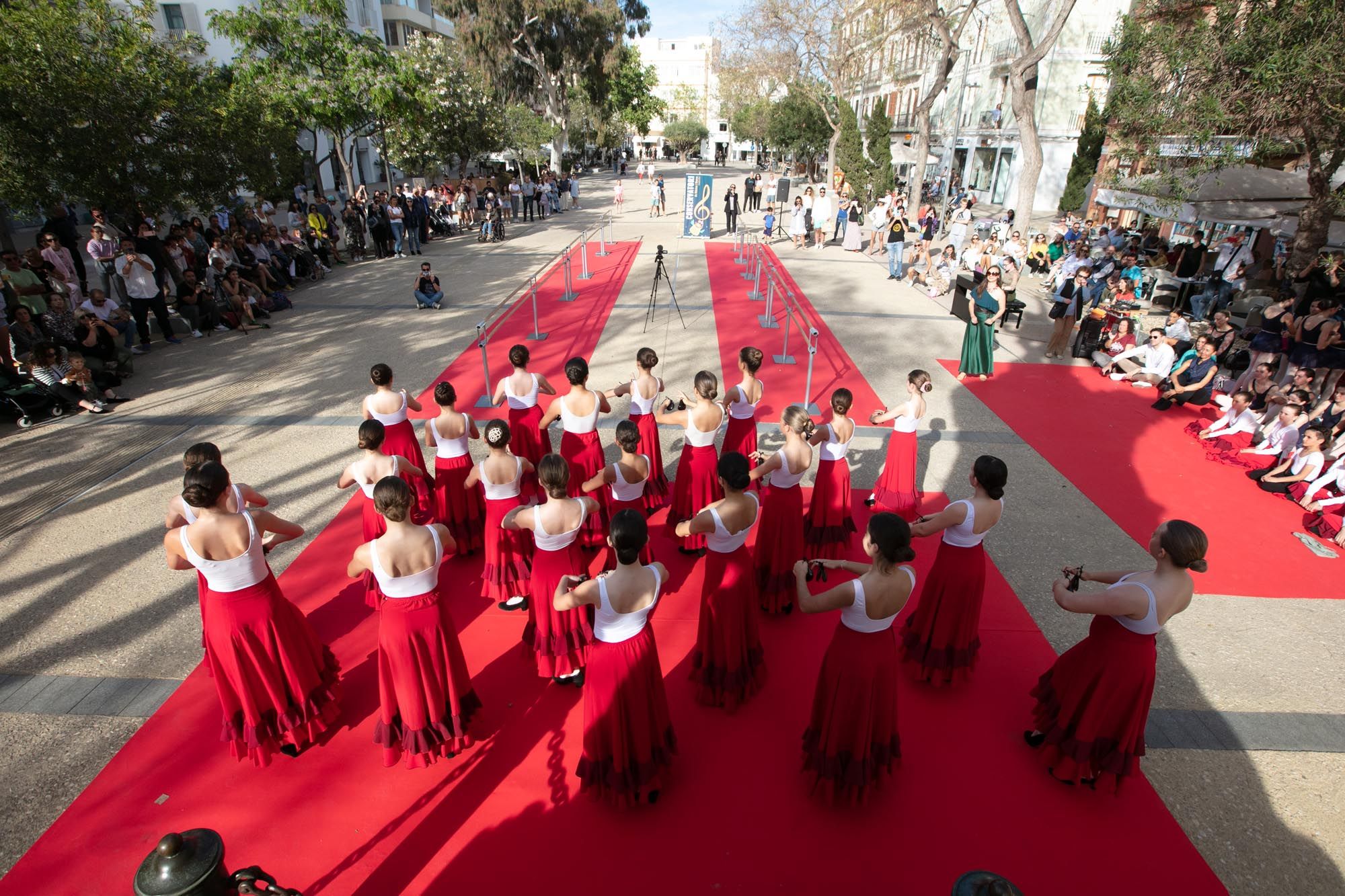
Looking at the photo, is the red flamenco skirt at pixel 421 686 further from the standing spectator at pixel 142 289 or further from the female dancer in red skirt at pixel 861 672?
the standing spectator at pixel 142 289

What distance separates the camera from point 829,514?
592cm

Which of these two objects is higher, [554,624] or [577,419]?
[577,419]

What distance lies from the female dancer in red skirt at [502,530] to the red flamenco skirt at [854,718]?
7.89 feet

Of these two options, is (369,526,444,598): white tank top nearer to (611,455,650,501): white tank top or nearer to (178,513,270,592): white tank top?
(178,513,270,592): white tank top

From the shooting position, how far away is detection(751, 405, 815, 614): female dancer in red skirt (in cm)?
484

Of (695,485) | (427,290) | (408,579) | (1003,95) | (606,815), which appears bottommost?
(606,815)

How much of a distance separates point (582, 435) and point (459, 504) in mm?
1230

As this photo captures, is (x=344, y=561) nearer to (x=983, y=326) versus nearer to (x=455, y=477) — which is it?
(x=455, y=477)

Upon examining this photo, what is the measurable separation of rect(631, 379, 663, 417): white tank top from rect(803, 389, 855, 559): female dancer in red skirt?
1.55m

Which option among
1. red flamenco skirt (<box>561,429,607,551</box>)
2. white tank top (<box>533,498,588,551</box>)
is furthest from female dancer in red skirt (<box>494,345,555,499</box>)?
white tank top (<box>533,498,588,551</box>)

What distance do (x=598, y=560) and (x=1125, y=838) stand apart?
396 cm

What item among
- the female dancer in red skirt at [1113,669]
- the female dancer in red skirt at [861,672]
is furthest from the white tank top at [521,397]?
the female dancer in red skirt at [1113,669]

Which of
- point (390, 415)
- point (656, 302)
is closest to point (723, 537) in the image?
point (390, 415)

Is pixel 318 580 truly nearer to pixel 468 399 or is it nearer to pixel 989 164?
pixel 468 399
